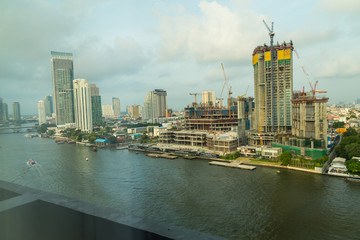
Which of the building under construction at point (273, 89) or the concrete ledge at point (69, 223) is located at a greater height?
the building under construction at point (273, 89)

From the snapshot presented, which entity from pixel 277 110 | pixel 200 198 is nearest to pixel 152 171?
pixel 200 198

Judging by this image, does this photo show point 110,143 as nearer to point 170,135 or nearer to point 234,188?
point 170,135

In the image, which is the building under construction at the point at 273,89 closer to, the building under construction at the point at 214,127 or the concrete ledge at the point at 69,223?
the building under construction at the point at 214,127

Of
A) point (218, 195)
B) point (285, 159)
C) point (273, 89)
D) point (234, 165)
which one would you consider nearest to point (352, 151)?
point (285, 159)

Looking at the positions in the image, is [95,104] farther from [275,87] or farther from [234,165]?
[234,165]

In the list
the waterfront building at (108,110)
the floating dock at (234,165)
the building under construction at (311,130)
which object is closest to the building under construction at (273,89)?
the building under construction at (311,130)
